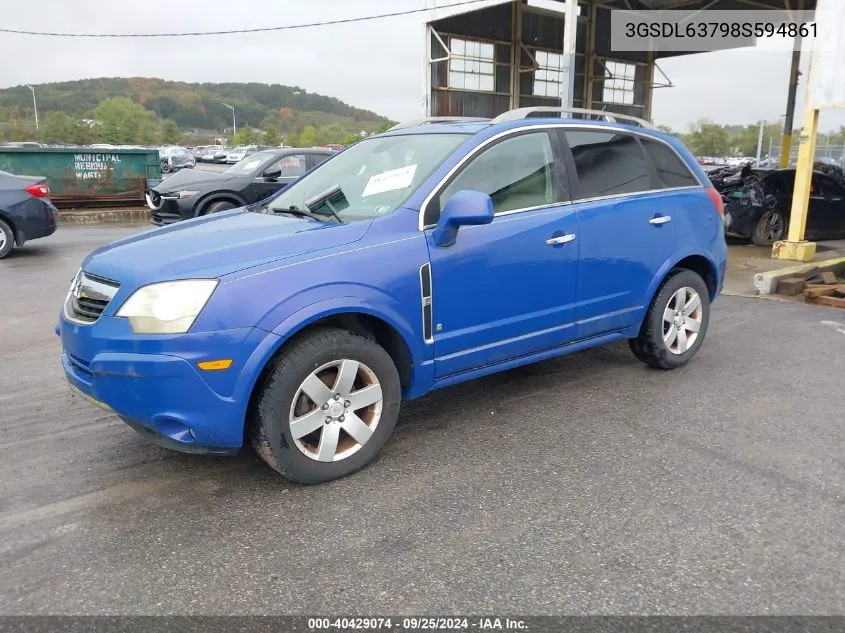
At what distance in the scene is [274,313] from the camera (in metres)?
3.02

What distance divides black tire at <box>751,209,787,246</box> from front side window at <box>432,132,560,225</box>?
878 cm

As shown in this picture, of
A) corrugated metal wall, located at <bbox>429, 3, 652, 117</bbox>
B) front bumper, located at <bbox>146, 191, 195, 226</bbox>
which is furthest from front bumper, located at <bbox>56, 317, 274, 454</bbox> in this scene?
corrugated metal wall, located at <bbox>429, 3, 652, 117</bbox>

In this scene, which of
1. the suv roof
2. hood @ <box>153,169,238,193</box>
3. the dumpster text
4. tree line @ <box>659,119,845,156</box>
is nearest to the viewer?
the suv roof

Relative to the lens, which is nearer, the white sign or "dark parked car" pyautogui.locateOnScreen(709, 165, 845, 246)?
the white sign

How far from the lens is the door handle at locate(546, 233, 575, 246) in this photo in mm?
4023

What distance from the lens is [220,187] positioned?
10.9m

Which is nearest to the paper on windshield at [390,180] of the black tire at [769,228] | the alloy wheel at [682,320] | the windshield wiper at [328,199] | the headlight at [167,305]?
the windshield wiper at [328,199]

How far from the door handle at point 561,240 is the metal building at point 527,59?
1259 cm

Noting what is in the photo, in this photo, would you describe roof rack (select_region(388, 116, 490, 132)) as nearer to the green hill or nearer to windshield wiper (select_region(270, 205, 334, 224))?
windshield wiper (select_region(270, 205, 334, 224))

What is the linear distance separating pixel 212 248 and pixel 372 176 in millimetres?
1155

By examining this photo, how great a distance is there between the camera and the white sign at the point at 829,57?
28.6 feet

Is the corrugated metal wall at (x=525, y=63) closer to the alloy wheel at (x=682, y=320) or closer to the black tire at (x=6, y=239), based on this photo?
the black tire at (x=6, y=239)

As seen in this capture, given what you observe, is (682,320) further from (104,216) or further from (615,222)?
(104,216)

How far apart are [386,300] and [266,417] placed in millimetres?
796
